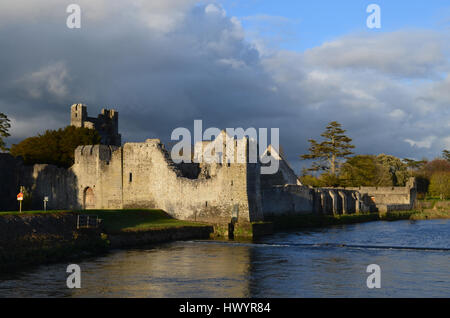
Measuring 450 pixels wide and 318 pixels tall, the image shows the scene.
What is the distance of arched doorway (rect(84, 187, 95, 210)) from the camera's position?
40875mm

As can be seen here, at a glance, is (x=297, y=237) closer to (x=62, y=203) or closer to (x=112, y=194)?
(x=112, y=194)

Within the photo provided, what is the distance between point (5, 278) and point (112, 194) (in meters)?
21.4

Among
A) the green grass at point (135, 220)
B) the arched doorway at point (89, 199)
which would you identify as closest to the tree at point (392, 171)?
the arched doorway at point (89, 199)

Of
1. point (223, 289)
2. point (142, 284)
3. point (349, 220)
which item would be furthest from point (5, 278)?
point (349, 220)

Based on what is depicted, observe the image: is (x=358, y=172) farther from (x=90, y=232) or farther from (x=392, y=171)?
(x=90, y=232)

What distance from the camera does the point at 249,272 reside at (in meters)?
20.6

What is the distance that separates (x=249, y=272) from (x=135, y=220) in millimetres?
14755

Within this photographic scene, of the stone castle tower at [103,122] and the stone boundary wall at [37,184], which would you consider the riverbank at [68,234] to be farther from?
the stone castle tower at [103,122]

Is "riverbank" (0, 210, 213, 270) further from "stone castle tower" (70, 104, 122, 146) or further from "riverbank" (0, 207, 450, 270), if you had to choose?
"stone castle tower" (70, 104, 122, 146)

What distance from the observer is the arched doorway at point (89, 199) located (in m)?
40.9

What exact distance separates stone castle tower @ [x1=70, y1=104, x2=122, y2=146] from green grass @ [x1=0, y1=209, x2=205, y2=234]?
27.1 meters

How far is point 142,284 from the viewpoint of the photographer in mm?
18203

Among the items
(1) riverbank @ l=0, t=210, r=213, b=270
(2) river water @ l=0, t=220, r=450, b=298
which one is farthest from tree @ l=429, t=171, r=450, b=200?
(1) riverbank @ l=0, t=210, r=213, b=270

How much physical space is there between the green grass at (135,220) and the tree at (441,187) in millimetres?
57725
